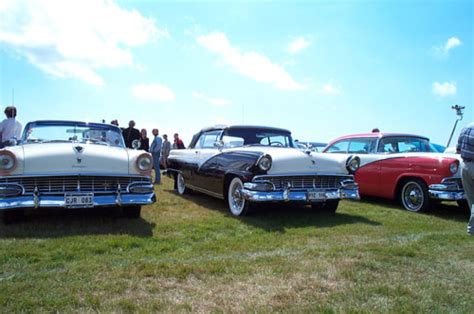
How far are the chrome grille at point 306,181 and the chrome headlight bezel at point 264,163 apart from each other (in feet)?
0.46

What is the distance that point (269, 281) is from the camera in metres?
3.21

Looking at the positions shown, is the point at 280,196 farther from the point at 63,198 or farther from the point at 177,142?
the point at 177,142

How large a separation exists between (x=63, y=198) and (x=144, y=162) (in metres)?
1.16

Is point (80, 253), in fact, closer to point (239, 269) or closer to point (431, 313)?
point (239, 269)

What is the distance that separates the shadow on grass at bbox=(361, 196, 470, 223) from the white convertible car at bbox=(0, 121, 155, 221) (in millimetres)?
4746

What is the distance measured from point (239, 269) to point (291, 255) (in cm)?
72

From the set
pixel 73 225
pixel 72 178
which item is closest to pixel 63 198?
pixel 72 178

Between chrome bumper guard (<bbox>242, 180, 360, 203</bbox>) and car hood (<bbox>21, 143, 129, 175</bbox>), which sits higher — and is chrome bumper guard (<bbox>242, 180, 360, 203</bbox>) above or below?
below

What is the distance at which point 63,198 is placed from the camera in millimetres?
4781

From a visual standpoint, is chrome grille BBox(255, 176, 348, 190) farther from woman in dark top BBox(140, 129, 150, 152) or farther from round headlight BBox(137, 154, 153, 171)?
woman in dark top BBox(140, 129, 150, 152)

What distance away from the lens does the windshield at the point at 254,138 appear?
7008mm

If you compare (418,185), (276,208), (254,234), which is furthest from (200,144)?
(418,185)

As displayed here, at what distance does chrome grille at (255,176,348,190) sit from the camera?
5680 mm

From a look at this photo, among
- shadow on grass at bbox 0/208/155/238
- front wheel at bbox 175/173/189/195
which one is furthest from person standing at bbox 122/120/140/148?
shadow on grass at bbox 0/208/155/238
